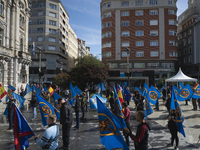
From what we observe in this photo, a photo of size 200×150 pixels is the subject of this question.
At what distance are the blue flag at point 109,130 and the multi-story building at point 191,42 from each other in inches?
2098

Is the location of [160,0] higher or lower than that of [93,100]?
higher

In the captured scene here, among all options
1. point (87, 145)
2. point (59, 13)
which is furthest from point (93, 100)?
point (59, 13)

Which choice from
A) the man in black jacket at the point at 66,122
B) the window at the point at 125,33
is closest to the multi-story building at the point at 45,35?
the window at the point at 125,33

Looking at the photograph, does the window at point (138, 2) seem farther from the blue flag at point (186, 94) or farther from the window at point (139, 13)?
the blue flag at point (186, 94)

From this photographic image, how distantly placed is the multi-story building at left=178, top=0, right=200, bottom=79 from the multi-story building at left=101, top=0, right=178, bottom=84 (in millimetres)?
9252

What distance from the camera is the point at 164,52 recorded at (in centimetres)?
4716

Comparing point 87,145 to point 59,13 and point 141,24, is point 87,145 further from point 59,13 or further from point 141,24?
point 59,13

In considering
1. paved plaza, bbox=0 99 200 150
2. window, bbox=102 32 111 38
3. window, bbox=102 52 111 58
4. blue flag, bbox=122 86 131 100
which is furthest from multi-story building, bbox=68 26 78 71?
paved plaza, bbox=0 99 200 150

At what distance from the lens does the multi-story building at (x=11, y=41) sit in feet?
81.7

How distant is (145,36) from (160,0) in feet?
33.0

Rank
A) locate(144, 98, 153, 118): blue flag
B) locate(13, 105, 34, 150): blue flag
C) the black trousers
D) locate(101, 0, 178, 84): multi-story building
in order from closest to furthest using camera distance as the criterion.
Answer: locate(13, 105, 34, 150): blue flag, the black trousers, locate(144, 98, 153, 118): blue flag, locate(101, 0, 178, 84): multi-story building

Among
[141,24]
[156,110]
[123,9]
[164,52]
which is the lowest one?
[156,110]

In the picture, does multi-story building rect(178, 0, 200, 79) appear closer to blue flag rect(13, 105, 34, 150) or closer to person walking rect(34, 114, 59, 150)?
person walking rect(34, 114, 59, 150)

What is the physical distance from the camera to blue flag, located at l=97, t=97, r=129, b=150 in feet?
15.0
